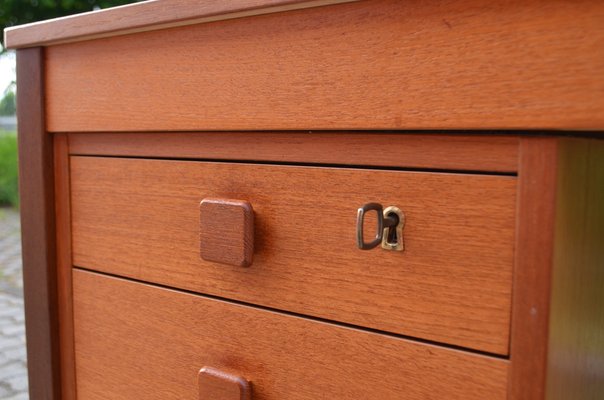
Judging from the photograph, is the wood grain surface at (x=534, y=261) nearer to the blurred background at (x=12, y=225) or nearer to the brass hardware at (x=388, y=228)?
the brass hardware at (x=388, y=228)

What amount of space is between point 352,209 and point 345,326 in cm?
11

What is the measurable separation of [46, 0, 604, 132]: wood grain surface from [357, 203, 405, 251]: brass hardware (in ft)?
0.22

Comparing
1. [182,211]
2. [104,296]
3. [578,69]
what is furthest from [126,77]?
[578,69]

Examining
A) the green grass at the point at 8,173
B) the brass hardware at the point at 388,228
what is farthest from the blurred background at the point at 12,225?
the brass hardware at the point at 388,228

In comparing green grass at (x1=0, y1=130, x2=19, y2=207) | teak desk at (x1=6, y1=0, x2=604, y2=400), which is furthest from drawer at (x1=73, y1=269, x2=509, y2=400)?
green grass at (x1=0, y1=130, x2=19, y2=207)

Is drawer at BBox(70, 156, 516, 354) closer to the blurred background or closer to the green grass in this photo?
the blurred background

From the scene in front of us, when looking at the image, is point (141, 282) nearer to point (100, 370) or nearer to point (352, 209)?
point (100, 370)

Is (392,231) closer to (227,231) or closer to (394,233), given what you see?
(394,233)

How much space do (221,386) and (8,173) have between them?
251 inches

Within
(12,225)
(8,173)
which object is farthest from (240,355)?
(8,173)

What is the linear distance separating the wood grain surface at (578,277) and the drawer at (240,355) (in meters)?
0.06

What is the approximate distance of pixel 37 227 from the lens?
31.8 inches

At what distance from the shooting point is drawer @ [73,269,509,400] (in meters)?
0.50

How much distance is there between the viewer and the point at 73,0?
15.4 ft
